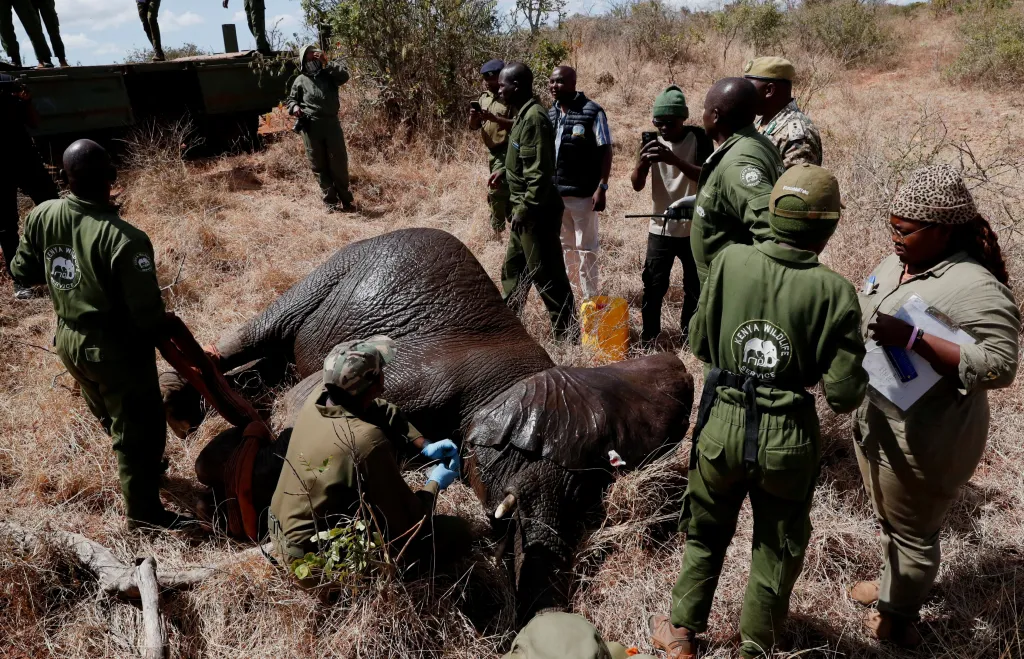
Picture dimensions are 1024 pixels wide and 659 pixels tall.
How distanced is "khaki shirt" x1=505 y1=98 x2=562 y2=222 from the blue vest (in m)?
0.45

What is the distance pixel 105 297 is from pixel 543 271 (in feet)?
9.15

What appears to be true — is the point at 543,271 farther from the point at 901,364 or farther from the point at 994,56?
the point at 994,56

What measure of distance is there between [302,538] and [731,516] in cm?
159

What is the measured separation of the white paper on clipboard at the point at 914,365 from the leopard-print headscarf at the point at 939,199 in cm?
26

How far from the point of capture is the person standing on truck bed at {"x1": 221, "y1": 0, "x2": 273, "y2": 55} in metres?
10.6

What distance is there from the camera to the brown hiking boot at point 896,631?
2627 millimetres

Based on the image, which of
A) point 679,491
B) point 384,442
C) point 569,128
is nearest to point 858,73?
point 569,128

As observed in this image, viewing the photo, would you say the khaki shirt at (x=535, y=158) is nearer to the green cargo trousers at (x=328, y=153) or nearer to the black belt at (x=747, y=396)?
the black belt at (x=747, y=396)

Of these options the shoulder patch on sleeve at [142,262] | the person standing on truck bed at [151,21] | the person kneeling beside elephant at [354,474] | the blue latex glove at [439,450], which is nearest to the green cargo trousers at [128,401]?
the shoulder patch on sleeve at [142,262]

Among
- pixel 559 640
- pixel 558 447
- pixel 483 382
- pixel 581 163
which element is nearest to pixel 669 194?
pixel 581 163

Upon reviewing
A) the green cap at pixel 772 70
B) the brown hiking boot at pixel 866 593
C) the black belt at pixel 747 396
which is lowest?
the brown hiking boot at pixel 866 593

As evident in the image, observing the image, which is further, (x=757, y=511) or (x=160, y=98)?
(x=160, y=98)

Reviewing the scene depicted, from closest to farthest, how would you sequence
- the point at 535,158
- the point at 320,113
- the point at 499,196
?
1. the point at 535,158
2. the point at 499,196
3. the point at 320,113

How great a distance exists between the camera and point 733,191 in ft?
10.2
